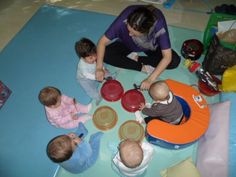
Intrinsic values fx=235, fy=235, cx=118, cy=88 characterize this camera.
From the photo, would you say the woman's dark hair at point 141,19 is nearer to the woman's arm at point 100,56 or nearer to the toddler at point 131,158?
the woman's arm at point 100,56

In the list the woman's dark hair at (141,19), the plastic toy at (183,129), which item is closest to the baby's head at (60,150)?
the plastic toy at (183,129)

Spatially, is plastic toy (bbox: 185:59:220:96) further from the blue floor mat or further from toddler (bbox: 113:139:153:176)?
toddler (bbox: 113:139:153:176)

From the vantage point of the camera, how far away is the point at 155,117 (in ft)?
5.61

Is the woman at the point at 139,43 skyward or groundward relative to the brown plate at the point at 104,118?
skyward

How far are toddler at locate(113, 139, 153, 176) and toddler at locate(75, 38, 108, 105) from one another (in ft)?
2.03

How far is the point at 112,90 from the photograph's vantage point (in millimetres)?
1901

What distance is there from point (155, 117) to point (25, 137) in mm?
993

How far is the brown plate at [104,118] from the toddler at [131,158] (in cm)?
33

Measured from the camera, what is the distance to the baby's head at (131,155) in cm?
132

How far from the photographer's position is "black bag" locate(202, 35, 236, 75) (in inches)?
73.4

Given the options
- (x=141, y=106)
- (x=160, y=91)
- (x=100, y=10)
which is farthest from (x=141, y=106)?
(x=100, y=10)

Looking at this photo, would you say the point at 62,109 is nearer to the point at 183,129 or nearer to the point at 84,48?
the point at 84,48

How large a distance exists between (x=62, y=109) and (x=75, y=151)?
37cm

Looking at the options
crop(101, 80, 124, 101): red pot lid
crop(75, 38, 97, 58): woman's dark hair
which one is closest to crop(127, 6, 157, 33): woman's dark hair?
crop(75, 38, 97, 58): woman's dark hair
